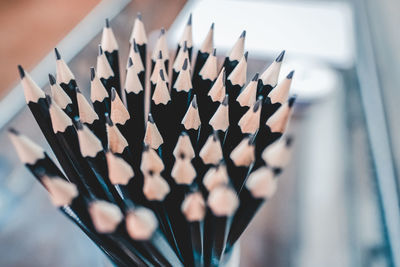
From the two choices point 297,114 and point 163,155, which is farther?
point 297,114

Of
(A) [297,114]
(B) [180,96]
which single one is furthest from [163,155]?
(A) [297,114]

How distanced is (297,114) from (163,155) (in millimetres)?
282

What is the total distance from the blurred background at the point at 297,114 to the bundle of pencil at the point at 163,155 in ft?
0.40

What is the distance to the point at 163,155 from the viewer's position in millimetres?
201

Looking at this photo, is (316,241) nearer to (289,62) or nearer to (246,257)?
(246,257)

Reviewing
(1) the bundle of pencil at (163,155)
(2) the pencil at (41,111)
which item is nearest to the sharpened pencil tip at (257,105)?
(1) the bundle of pencil at (163,155)

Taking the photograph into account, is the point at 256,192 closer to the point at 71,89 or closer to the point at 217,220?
the point at 217,220

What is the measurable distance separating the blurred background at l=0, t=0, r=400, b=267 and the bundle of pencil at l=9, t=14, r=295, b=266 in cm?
12

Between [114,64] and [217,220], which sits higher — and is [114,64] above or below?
above

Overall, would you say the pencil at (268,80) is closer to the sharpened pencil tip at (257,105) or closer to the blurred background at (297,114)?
the sharpened pencil tip at (257,105)

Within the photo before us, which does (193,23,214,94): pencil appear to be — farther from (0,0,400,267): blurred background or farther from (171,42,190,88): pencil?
(0,0,400,267): blurred background

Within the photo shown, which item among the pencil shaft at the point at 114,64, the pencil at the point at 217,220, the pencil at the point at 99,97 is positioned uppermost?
the pencil shaft at the point at 114,64

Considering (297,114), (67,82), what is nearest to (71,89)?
(67,82)

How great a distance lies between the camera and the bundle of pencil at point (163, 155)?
0.14m
